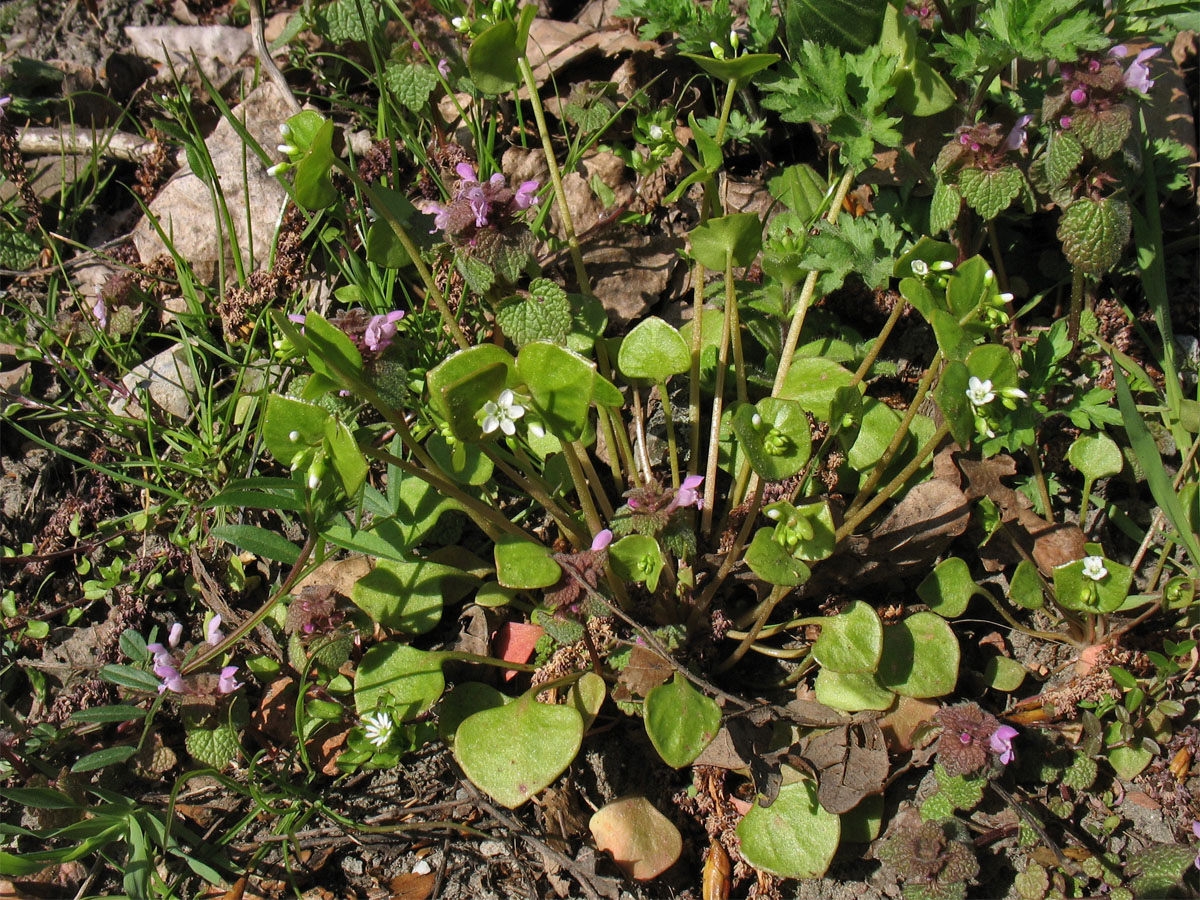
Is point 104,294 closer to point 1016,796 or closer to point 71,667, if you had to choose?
point 71,667

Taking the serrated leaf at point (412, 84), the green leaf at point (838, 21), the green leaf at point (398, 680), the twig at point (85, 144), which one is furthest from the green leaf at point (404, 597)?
the twig at point (85, 144)

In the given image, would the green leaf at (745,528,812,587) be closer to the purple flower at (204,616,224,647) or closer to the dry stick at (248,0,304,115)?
the purple flower at (204,616,224,647)

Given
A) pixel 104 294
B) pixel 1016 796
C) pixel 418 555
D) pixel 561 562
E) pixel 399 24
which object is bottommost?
pixel 1016 796

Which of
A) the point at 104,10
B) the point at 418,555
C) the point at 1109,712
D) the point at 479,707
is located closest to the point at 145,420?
the point at 418,555

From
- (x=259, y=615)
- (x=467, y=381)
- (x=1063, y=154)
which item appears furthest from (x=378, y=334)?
(x=1063, y=154)

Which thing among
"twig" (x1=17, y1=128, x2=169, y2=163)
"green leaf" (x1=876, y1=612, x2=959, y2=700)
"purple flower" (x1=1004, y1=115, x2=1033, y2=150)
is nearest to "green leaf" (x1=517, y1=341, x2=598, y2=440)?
"green leaf" (x1=876, y1=612, x2=959, y2=700)

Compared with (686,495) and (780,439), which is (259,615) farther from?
(780,439)
